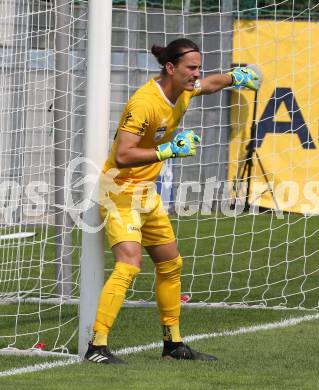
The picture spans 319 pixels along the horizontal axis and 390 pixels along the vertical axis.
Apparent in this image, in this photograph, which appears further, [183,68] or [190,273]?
[190,273]

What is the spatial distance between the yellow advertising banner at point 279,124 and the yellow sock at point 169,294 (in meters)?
8.74

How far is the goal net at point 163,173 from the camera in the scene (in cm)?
1020

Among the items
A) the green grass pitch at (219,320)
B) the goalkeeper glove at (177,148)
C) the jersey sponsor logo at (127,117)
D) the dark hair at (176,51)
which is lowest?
the green grass pitch at (219,320)

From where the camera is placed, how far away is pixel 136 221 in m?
7.09

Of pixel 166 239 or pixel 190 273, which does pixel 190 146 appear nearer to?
pixel 166 239

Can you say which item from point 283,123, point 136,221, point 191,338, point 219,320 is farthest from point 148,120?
point 283,123

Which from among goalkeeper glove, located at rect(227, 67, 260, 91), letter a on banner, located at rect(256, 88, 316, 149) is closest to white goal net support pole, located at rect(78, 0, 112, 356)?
goalkeeper glove, located at rect(227, 67, 260, 91)

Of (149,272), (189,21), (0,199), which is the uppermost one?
(189,21)

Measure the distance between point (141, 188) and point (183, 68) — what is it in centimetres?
82

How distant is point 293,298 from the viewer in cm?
1079

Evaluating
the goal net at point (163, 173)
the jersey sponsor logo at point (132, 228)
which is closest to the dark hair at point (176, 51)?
the jersey sponsor logo at point (132, 228)

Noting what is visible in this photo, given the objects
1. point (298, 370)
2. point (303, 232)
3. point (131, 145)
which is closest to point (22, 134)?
point (131, 145)

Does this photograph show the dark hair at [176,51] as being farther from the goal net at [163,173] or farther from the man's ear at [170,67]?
the goal net at [163,173]

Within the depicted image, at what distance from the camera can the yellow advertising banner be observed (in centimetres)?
1680
